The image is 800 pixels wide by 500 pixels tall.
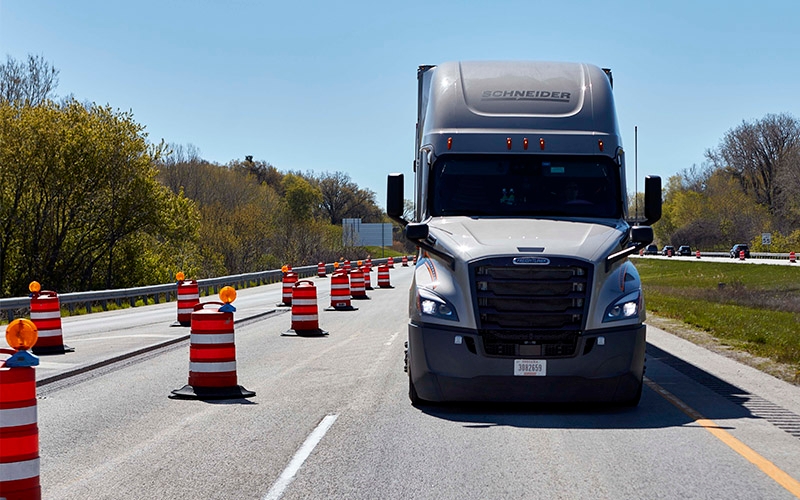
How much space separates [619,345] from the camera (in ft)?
32.8

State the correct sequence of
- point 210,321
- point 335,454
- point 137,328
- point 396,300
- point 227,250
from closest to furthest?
point 335,454 < point 210,321 < point 137,328 < point 396,300 < point 227,250

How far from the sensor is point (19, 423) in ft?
21.0

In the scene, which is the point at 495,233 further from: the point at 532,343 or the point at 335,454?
the point at 335,454

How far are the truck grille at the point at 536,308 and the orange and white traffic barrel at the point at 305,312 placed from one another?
408 inches

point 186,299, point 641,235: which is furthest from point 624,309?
point 186,299

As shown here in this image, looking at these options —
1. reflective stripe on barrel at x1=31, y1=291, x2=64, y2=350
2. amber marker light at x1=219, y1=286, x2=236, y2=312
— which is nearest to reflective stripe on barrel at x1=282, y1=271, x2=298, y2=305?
reflective stripe on barrel at x1=31, y1=291, x2=64, y2=350

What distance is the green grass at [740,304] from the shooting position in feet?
58.7

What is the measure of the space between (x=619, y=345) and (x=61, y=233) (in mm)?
41079

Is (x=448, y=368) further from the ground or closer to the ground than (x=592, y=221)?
closer to the ground

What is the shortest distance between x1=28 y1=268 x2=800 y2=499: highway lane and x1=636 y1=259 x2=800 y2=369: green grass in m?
4.21

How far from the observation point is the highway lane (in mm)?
7172

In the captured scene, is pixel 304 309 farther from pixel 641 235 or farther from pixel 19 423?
pixel 19 423

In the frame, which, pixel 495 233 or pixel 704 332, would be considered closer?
pixel 495 233

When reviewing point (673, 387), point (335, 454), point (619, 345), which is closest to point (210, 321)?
point (335, 454)
